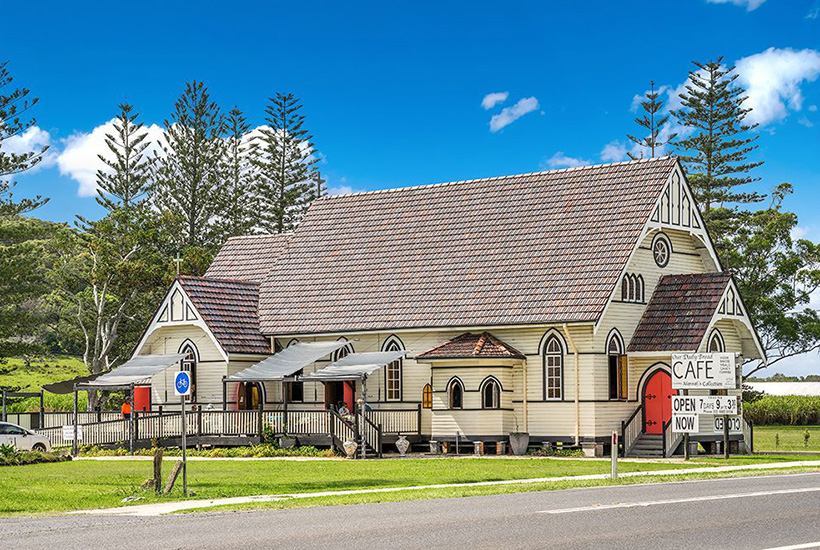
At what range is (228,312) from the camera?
4619cm

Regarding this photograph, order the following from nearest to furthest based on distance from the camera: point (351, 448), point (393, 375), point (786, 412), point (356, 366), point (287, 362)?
1. point (351, 448)
2. point (356, 366)
3. point (287, 362)
4. point (393, 375)
5. point (786, 412)

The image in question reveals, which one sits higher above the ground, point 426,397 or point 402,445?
point 426,397

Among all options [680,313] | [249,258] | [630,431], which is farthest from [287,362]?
[680,313]

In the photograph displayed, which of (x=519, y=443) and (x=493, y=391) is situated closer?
(x=519, y=443)

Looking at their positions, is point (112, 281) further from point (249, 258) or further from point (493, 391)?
point (493, 391)

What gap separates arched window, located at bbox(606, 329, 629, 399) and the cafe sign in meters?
4.12

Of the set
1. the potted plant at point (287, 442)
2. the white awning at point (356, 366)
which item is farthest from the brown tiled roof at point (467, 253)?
the potted plant at point (287, 442)

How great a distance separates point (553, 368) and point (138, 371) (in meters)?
13.9

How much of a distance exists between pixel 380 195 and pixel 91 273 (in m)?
20.8

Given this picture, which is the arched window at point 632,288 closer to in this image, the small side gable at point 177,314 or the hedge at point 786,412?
the small side gable at point 177,314

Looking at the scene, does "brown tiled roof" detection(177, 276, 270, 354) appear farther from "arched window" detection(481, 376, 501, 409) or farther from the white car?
"arched window" detection(481, 376, 501, 409)

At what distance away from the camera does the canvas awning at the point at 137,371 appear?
43.4 m

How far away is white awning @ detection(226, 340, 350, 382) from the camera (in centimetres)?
4169

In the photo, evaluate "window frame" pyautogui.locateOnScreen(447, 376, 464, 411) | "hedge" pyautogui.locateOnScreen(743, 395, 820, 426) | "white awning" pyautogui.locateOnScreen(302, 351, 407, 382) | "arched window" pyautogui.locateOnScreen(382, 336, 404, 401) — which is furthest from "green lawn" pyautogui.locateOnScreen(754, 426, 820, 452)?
"white awning" pyautogui.locateOnScreen(302, 351, 407, 382)
